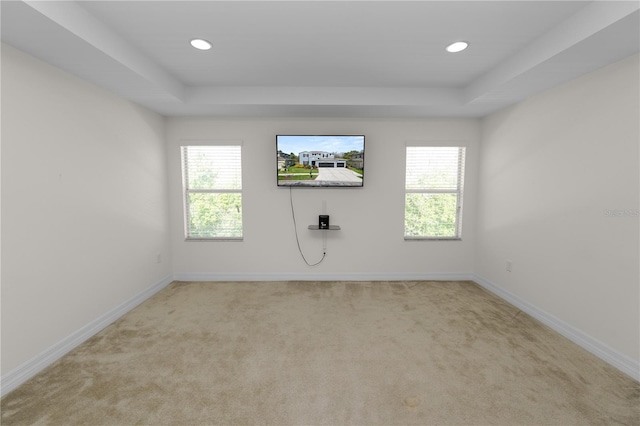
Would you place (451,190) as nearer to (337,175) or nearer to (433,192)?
(433,192)

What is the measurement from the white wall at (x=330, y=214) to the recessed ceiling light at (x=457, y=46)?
145 centimetres

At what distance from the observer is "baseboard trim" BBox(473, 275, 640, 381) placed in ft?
6.51

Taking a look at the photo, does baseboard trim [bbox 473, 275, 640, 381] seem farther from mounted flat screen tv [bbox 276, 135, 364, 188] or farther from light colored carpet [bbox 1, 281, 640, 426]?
mounted flat screen tv [bbox 276, 135, 364, 188]

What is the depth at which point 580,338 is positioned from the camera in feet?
7.66

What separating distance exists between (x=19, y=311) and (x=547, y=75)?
15.3 ft

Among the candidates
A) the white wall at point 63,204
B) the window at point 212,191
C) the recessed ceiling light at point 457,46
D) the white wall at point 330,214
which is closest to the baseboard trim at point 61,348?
the white wall at point 63,204

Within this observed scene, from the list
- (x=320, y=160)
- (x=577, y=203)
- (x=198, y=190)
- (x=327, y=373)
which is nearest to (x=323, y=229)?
(x=320, y=160)

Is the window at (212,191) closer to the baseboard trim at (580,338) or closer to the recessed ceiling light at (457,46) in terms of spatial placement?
the recessed ceiling light at (457,46)

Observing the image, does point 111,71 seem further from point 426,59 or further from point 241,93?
point 426,59

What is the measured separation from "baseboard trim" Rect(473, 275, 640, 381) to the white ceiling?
2.30 meters

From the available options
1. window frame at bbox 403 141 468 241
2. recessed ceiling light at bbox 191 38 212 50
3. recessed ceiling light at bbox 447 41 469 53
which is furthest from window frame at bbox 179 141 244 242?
recessed ceiling light at bbox 447 41 469 53

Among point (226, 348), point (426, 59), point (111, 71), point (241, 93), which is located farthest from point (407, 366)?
point (111, 71)

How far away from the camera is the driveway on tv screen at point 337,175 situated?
12.1 ft

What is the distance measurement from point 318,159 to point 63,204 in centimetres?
268
